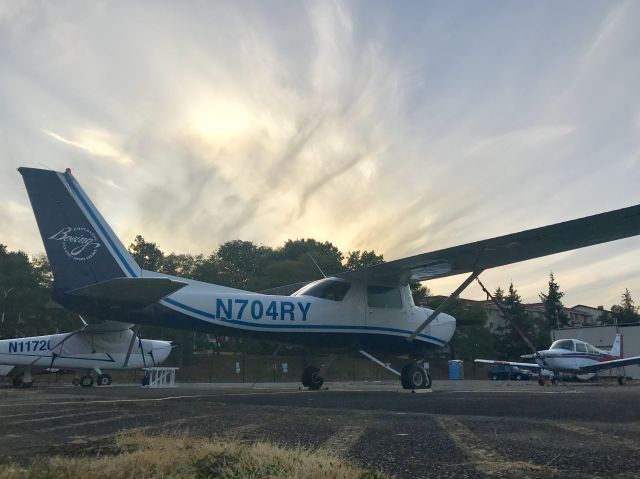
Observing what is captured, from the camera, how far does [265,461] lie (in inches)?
118

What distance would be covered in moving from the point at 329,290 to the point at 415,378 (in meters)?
3.40

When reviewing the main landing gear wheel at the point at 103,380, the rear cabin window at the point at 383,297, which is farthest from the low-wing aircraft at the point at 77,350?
the rear cabin window at the point at 383,297

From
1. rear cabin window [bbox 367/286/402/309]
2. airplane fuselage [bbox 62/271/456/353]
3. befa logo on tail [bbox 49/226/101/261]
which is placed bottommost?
airplane fuselage [bbox 62/271/456/353]

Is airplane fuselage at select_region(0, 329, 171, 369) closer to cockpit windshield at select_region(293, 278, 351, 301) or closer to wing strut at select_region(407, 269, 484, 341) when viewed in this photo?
cockpit windshield at select_region(293, 278, 351, 301)

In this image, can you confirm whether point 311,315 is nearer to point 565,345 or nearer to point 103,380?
point 103,380

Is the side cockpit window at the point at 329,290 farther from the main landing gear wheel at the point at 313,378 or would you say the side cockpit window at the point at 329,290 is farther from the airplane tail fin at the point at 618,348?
the airplane tail fin at the point at 618,348

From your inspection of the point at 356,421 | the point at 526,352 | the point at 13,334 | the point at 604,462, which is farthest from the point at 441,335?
the point at 526,352

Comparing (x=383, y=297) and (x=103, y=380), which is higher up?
(x=383, y=297)

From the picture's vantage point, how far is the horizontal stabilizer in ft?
31.7

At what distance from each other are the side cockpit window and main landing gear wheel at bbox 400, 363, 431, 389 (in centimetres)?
272

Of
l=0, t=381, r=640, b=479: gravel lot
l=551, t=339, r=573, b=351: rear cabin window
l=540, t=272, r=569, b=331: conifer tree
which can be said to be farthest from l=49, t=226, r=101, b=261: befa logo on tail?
l=540, t=272, r=569, b=331: conifer tree

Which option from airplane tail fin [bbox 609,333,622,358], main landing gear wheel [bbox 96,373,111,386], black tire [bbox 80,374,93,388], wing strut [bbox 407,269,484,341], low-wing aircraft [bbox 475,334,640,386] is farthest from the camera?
airplane tail fin [bbox 609,333,622,358]

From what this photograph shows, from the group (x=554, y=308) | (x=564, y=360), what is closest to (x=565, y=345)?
(x=564, y=360)

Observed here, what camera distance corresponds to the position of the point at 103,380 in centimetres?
2750
